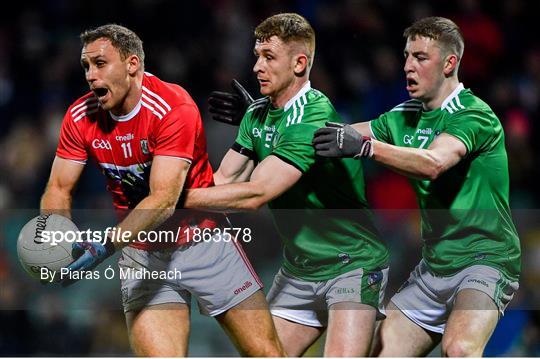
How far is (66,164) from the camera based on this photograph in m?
5.42

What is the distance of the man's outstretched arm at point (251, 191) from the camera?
529 centimetres

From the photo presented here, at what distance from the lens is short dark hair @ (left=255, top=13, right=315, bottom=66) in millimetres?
5488

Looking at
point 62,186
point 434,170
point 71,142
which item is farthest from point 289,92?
point 62,186

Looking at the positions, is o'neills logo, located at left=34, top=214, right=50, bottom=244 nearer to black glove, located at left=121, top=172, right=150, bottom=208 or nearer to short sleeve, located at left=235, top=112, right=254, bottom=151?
black glove, located at left=121, top=172, right=150, bottom=208

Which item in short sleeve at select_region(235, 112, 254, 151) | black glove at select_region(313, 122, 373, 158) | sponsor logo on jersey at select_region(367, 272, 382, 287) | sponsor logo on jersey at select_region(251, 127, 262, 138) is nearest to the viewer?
black glove at select_region(313, 122, 373, 158)

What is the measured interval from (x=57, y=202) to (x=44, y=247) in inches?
10.3

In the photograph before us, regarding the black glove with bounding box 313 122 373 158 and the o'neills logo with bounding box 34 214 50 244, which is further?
the o'neills logo with bounding box 34 214 50 244

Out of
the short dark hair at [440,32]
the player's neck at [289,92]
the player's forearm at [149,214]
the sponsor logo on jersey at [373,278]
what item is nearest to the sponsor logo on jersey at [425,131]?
the short dark hair at [440,32]

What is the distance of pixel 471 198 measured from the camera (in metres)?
5.39

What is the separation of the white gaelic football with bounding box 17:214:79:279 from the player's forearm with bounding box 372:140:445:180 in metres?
1.47

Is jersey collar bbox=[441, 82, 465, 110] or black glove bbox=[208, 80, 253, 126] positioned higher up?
jersey collar bbox=[441, 82, 465, 110]

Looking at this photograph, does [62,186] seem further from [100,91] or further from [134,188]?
[100,91]

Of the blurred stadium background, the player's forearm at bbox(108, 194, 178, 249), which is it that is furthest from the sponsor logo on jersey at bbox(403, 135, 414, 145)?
the player's forearm at bbox(108, 194, 178, 249)

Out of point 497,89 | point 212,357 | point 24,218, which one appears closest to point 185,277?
point 212,357
